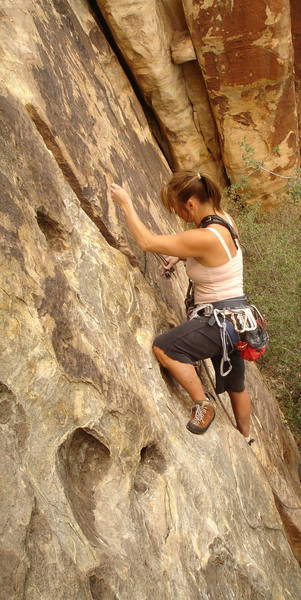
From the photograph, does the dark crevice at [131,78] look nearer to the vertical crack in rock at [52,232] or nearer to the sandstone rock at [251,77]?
the sandstone rock at [251,77]

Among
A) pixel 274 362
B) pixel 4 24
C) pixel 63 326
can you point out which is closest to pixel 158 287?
pixel 63 326

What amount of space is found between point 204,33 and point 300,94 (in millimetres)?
2802

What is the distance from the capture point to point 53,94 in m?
3.41

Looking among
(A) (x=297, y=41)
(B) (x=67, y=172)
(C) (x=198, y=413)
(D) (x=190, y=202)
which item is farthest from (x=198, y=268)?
(A) (x=297, y=41)

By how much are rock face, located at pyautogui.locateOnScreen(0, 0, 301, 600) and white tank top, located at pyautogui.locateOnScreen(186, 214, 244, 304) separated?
447 mm

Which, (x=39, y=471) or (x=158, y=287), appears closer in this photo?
(x=39, y=471)

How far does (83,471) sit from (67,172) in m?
1.97

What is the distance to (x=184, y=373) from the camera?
318 cm

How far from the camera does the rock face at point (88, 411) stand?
84.7 inches

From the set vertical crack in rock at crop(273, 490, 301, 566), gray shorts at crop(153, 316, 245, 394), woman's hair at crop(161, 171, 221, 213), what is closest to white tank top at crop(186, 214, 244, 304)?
gray shorts at crop(153, 316, 245, 394)

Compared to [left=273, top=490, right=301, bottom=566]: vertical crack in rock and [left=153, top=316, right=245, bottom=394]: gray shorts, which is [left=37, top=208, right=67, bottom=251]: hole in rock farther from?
[left=273, top=490, right=301, bottom=566]: vertical crack in rock

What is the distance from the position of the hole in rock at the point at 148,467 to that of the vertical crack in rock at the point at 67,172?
147 centimetres

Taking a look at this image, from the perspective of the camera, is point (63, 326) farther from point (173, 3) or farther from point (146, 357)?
point (173, 3)

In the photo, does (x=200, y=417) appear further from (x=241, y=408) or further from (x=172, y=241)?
(x=172, y=241)
